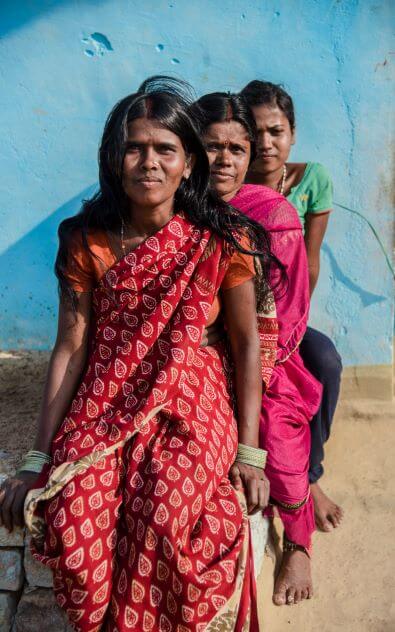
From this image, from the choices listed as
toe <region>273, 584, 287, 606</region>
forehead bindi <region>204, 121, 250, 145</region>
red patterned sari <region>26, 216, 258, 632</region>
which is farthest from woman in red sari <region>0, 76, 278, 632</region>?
toe <region>273, 584, 287, 606</region>

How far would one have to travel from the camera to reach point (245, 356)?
2344 millimetres

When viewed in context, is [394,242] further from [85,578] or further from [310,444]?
[85,578]

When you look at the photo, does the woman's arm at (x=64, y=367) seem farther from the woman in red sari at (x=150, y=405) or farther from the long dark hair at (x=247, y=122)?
the long dark hair at (x=247, y=122)

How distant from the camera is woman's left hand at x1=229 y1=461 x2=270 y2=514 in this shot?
86.7 inches

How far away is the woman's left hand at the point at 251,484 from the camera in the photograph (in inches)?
86.7

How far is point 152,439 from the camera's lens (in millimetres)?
2096

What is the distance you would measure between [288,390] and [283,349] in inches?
6.5

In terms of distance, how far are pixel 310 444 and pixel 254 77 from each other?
181cm

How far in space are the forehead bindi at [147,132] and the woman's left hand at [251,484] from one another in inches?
44.1

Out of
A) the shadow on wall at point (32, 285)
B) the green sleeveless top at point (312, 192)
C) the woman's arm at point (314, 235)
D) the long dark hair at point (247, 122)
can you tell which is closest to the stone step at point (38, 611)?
the long dark hair at point (247, 122)

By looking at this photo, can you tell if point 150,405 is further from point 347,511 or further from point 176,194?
point 347,511

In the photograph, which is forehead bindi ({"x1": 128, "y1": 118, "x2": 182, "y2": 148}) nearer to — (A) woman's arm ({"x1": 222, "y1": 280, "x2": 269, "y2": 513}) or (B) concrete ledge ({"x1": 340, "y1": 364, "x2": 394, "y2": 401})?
(A) woman's arm ({"x1": 222, "y1": 280, "x2": 269, "y2": 513})

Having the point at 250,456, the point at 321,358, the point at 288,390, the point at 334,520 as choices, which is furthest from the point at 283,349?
the point at 334,520

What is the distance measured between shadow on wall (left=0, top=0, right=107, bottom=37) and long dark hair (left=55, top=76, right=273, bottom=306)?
45.2 inches
